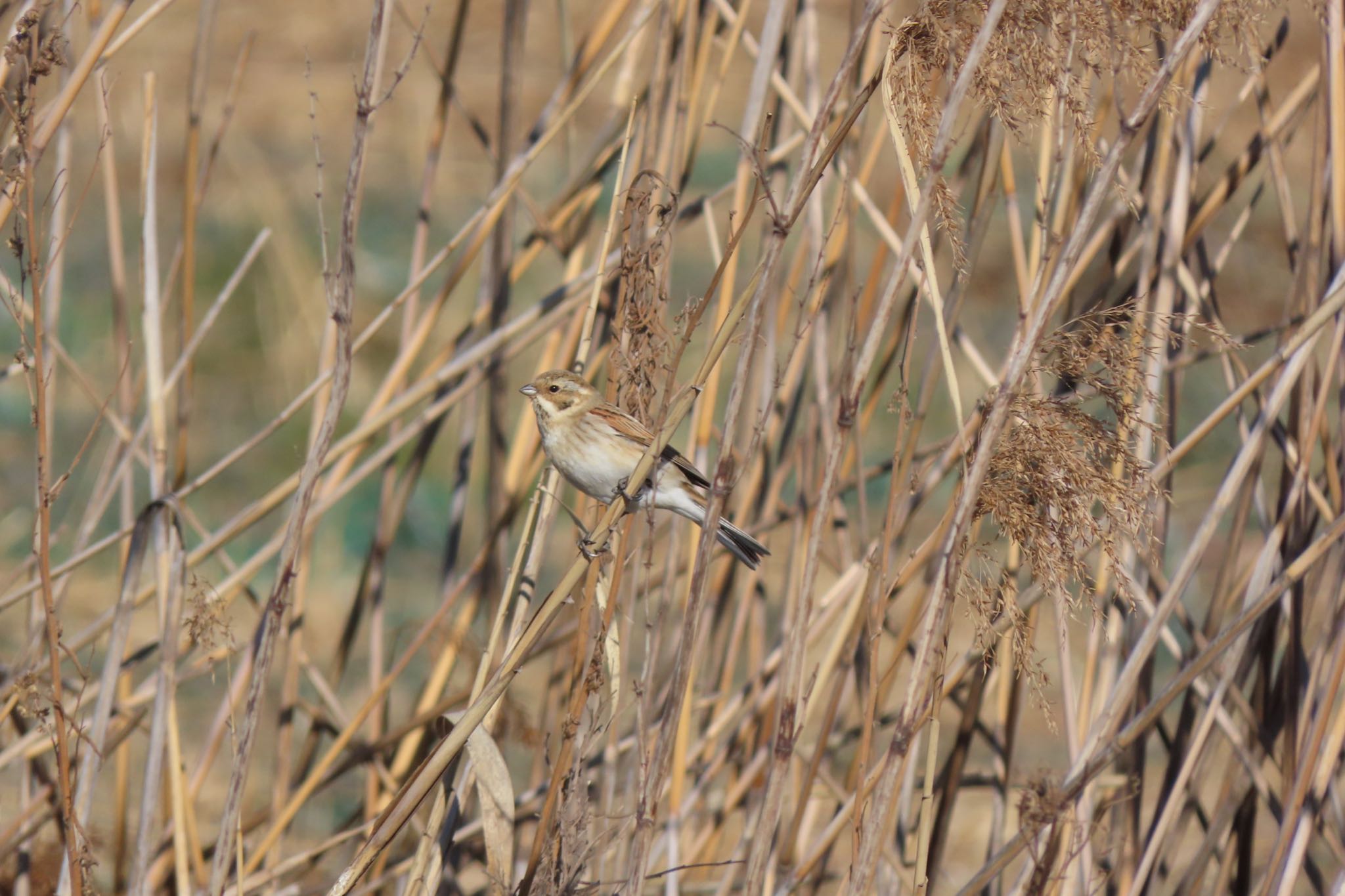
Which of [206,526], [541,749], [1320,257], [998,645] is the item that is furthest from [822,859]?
[206,526]

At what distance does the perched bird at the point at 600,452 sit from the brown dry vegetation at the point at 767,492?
0.07 m

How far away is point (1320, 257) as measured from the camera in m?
2.15

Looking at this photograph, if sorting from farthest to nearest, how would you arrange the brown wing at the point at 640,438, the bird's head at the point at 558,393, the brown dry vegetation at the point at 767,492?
the bird's head at the point at 558,393 → the brown wing at the point at 640,438 → the brown dry vegetation at the point at 767,492

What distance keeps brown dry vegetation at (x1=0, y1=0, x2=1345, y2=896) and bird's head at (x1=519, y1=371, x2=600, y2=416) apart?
0.19ft

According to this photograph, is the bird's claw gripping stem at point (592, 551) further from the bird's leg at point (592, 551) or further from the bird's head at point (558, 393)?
the bird's head at point (558, 393)

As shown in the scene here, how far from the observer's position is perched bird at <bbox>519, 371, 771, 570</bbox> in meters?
2.23

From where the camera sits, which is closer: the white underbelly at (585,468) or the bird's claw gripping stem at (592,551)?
the bird's claw gripping stem at (592,551)

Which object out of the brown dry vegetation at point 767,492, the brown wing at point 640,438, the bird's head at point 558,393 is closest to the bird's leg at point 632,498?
the brown dry vegetation at point 767,492

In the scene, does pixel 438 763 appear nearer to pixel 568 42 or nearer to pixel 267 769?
pixel 568 42

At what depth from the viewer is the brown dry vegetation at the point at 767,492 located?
4.80ft

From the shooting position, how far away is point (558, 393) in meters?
2.38

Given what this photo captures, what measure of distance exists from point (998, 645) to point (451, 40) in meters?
1.64

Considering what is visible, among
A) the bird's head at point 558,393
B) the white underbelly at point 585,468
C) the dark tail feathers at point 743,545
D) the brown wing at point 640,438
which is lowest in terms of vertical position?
the dark tail feathers at point 743,545

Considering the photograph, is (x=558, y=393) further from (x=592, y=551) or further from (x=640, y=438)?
(x=592, y=551)
